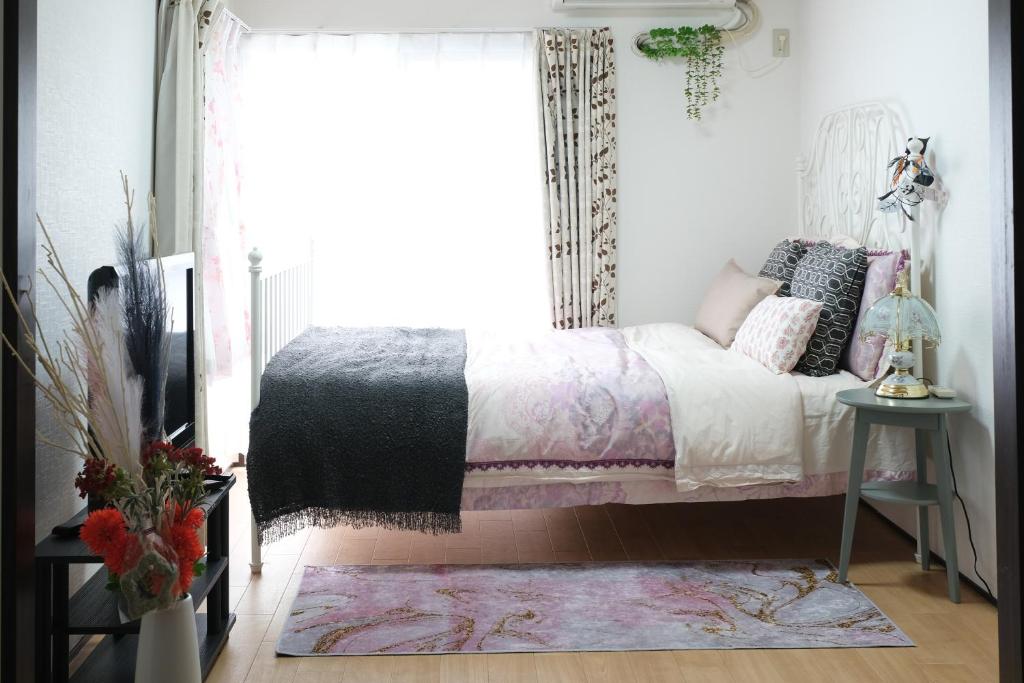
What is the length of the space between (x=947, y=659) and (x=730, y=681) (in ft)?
2.00

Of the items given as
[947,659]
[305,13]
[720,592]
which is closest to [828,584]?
[720,592]

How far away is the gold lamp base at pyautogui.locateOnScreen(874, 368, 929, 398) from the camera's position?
3.12m

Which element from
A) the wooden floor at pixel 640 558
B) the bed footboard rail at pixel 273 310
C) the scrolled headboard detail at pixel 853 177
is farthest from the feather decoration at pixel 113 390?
the scrolled headboard detail at pixel 853 177

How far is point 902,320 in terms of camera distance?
3.13m

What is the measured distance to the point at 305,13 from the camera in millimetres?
4816

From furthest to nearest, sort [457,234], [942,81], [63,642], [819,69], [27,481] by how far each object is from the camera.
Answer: [457,234] < [819,69] < [942,81] < [63,642] < [27,481]

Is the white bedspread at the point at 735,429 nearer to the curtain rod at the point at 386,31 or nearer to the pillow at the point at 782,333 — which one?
the pillow at the point at 782,333

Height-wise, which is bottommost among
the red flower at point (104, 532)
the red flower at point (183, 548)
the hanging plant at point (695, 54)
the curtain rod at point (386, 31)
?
the red flower at point (183, 548)

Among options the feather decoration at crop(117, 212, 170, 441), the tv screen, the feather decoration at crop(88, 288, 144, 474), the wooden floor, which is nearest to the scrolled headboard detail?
the wooden floor

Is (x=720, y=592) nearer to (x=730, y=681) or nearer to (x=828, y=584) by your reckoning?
(x=828, y=584)

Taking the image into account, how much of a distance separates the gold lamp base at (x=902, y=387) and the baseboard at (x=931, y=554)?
588mm

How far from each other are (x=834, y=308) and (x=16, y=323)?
268 cm

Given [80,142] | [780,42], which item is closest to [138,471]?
[80,142]

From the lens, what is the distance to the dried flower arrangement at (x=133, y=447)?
6.53 ft
